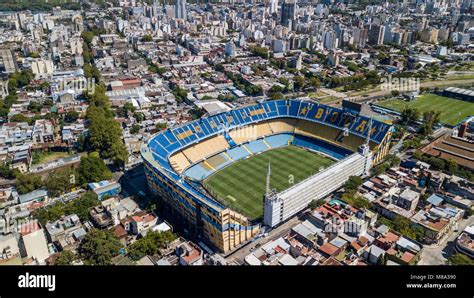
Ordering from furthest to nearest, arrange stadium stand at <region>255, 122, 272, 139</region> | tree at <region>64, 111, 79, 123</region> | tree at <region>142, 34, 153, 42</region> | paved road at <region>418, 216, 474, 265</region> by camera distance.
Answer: tree at <region>142, 34, 153, 42</region>
tree at <region>64, 111, 79, 123</region>
stadium stand at <region>255, 122, 272, 139</region>
paved road at <region>418, 216, 474, 265</region>

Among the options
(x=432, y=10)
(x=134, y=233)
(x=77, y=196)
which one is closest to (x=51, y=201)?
(x=77, y=196)

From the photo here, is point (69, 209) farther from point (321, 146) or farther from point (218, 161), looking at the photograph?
point (321, 146)

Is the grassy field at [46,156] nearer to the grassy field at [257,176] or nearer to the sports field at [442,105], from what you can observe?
the grassy field at [257,176]

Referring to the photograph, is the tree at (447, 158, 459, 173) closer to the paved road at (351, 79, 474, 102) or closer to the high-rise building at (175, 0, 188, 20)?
the paved road at (351, 79, 474, 102)

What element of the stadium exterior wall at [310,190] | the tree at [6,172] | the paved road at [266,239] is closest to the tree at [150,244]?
the paved road at [266,239]

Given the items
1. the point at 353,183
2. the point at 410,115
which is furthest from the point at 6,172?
the point at 410,115

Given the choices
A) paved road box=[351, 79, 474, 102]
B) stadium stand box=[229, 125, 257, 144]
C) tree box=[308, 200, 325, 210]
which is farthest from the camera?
paved road box=[351, 79, 474, 102]

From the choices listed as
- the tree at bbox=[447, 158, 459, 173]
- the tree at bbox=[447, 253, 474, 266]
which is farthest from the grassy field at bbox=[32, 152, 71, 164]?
the tree at bbox=[447, 158, 459, 173]

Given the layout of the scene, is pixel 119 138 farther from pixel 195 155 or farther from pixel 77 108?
pixel 77 108
